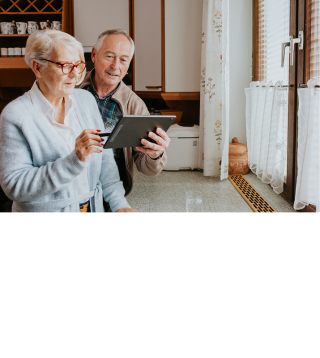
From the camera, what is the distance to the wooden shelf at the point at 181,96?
1314 millimetres

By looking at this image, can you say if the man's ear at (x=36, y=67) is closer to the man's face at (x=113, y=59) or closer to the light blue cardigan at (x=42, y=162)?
the light blue cardigan at (x=42, y=162)

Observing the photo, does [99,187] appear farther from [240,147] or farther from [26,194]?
[240,147]

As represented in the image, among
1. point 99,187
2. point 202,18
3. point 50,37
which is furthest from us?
point 202,18

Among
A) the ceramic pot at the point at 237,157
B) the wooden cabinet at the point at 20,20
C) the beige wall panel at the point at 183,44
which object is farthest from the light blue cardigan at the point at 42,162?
the ceramic pot at the point at 237,157

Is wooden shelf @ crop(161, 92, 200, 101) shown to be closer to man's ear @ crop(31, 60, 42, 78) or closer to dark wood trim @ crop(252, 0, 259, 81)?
dark wood trim @ crop(252, 0, 259, 81)

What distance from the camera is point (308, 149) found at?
1216 mm

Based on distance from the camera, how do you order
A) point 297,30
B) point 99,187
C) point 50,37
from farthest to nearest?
1. point 297,30
2. point 99,187
3. point 50,37

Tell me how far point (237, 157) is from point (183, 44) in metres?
0.53

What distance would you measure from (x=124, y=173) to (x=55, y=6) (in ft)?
2.67

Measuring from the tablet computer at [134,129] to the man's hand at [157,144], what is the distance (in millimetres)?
12

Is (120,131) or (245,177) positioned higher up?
(120,131)

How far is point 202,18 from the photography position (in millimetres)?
1472
